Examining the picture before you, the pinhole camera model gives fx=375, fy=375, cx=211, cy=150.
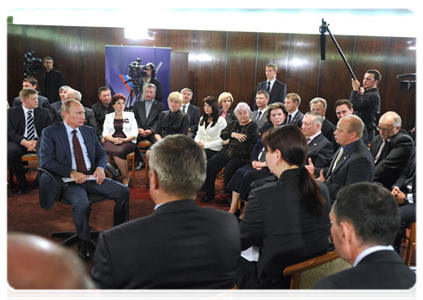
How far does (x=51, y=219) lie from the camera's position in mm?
3867

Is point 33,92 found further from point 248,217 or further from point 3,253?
point 3,253

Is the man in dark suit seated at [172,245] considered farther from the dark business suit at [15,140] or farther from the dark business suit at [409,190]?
the dark business suit at [15,140]

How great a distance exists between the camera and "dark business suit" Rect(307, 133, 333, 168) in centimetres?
385

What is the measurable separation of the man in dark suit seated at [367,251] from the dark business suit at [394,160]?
2457 mm

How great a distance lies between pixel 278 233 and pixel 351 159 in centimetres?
158

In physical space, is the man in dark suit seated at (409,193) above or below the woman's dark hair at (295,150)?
below

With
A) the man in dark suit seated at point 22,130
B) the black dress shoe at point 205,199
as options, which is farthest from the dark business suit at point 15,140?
the black dress shoe at point 205,199

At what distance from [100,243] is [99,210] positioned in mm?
3077

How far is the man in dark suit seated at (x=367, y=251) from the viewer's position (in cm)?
110

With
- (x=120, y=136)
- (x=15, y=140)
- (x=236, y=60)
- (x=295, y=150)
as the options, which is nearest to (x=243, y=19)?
(x=236, y=60)

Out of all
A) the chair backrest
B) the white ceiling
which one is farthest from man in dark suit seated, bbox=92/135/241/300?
the white ceiling

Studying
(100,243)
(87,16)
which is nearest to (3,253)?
(100,243)

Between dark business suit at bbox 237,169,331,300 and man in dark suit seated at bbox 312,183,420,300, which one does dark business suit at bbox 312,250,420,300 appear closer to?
man in dark suit seated at bbox 312,183,420,300

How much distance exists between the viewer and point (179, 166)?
57.4 inches
